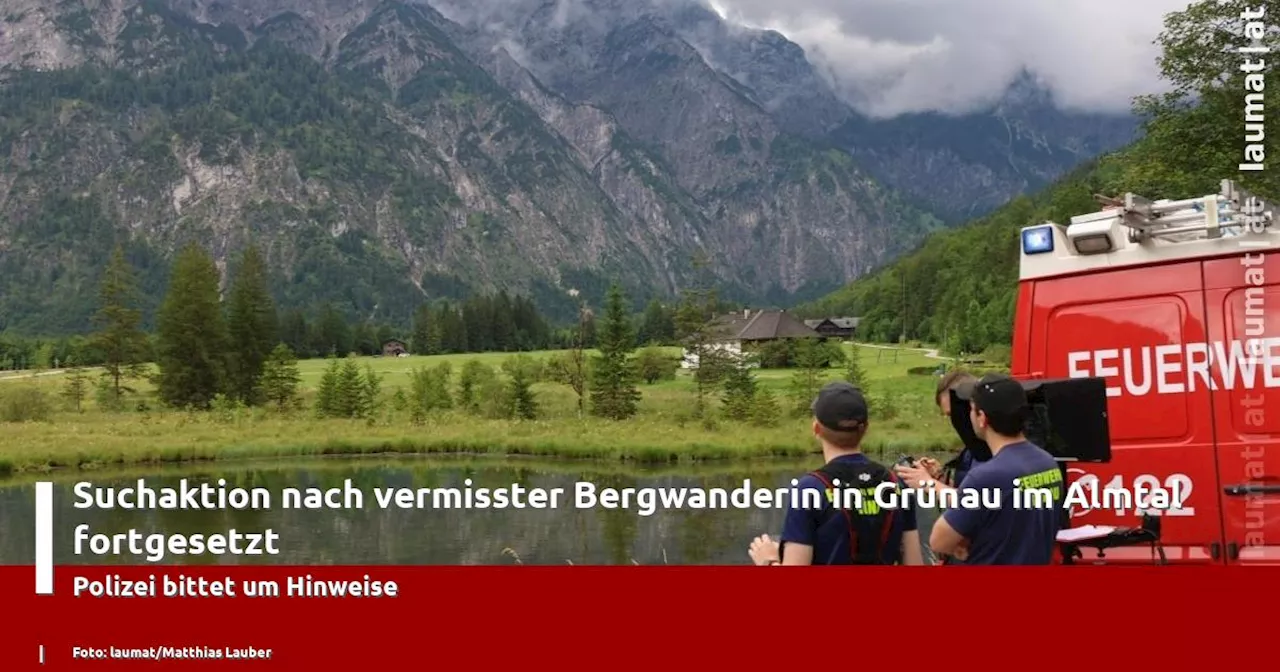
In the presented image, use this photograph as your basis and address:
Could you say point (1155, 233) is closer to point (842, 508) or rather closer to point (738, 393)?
point (842, 508)

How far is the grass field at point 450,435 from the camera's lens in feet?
130

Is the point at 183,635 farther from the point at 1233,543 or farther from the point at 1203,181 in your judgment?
the point at 1203,181

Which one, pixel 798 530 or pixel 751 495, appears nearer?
pixel 798 530

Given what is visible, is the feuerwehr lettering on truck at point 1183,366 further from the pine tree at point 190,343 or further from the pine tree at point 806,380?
the pine tree at point 190,343

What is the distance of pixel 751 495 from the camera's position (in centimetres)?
2883

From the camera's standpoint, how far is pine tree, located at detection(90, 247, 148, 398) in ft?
222

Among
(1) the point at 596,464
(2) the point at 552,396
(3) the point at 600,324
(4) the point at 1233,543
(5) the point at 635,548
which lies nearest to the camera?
(4) the point at 1233,543

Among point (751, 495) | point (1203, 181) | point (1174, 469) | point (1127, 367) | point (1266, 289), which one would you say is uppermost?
point (1203, 181)

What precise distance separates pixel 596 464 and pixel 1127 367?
31630mm

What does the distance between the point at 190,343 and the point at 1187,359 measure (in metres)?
66.4

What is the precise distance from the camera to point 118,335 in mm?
68250

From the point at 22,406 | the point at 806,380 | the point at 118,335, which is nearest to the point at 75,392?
the point at 118,335

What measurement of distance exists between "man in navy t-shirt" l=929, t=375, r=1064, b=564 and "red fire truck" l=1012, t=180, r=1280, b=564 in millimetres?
1875

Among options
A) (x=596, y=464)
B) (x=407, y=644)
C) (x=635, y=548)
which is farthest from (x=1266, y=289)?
(x=596, y=464)
